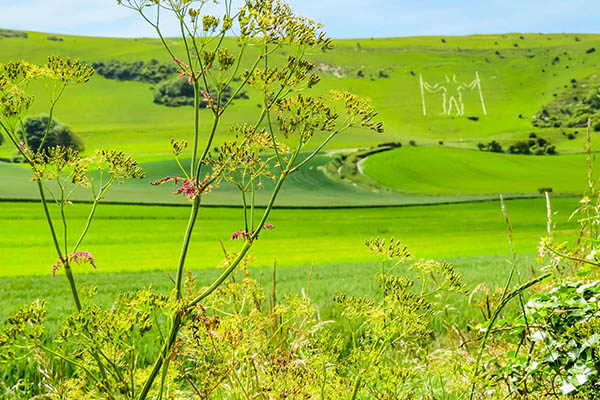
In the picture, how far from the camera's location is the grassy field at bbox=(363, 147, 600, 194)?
68.6 m

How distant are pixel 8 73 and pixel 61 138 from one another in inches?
3475

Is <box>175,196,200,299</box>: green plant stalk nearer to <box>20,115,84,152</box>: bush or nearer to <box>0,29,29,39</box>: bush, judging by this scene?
<box>20,115,84,152</box>: bush

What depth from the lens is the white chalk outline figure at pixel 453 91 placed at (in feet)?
471

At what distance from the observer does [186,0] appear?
1.63m

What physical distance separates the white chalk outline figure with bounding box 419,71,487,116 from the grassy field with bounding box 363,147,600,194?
2301 inches

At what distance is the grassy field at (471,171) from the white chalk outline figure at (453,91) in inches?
2301

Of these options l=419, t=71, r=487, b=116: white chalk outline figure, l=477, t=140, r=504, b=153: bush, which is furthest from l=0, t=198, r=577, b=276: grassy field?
l=419, t=71, r=487, b=116: white chalk outline figure

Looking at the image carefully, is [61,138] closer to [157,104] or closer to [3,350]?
[157,104]

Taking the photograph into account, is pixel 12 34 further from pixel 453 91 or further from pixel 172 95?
pixel 453 91

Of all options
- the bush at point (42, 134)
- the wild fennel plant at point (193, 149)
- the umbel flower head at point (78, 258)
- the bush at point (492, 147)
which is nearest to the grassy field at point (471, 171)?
the bush at point (492, 147)

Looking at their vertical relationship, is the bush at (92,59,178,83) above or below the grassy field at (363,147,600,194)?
above

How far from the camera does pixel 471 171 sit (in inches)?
3056

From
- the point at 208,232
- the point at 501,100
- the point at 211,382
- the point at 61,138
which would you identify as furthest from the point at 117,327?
the point at 501,100

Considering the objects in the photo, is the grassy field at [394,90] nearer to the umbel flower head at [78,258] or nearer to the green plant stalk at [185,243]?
the umbel flower head at [78,258]
